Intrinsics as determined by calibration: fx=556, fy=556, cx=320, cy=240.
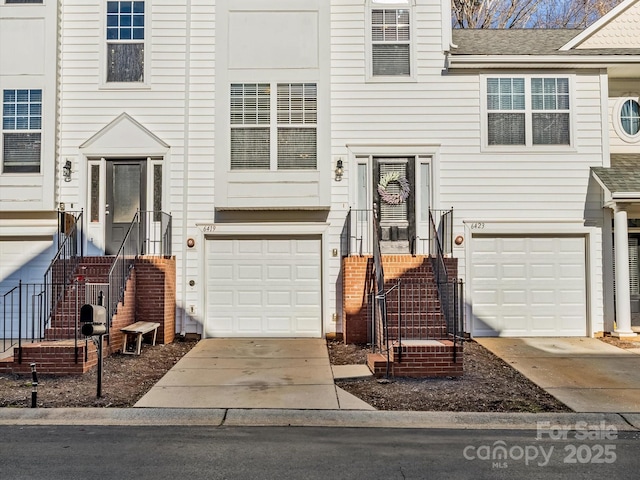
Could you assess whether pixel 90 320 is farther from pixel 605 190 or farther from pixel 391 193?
pixel 605 190

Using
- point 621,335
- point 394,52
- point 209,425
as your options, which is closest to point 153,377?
point 209,425

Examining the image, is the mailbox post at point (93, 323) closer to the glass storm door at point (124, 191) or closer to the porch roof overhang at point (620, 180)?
the glass storm door at point (124, 191)

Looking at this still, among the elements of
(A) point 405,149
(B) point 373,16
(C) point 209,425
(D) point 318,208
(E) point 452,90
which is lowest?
(C) point 209,425

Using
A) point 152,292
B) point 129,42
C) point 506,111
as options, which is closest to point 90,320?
point 152,292

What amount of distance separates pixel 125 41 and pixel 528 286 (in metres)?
10.1

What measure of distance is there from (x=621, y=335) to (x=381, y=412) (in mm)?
7170

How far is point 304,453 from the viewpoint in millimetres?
5234

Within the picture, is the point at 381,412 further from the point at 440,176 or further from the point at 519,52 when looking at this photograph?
the point at 519,52

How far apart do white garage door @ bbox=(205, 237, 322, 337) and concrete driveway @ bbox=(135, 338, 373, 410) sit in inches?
28.1

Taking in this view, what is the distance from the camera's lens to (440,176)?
39.0 feet

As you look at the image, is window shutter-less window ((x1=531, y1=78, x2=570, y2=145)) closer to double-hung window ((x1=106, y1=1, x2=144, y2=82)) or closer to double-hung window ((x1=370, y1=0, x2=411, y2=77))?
double-hung window ((x1=370, y1=0, x2=411, y2=77))

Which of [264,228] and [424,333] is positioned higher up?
[264,228]

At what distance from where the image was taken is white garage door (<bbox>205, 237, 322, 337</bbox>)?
11914mm

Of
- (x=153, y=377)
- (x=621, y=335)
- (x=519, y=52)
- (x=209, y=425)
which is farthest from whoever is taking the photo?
(x=519, y=52)
